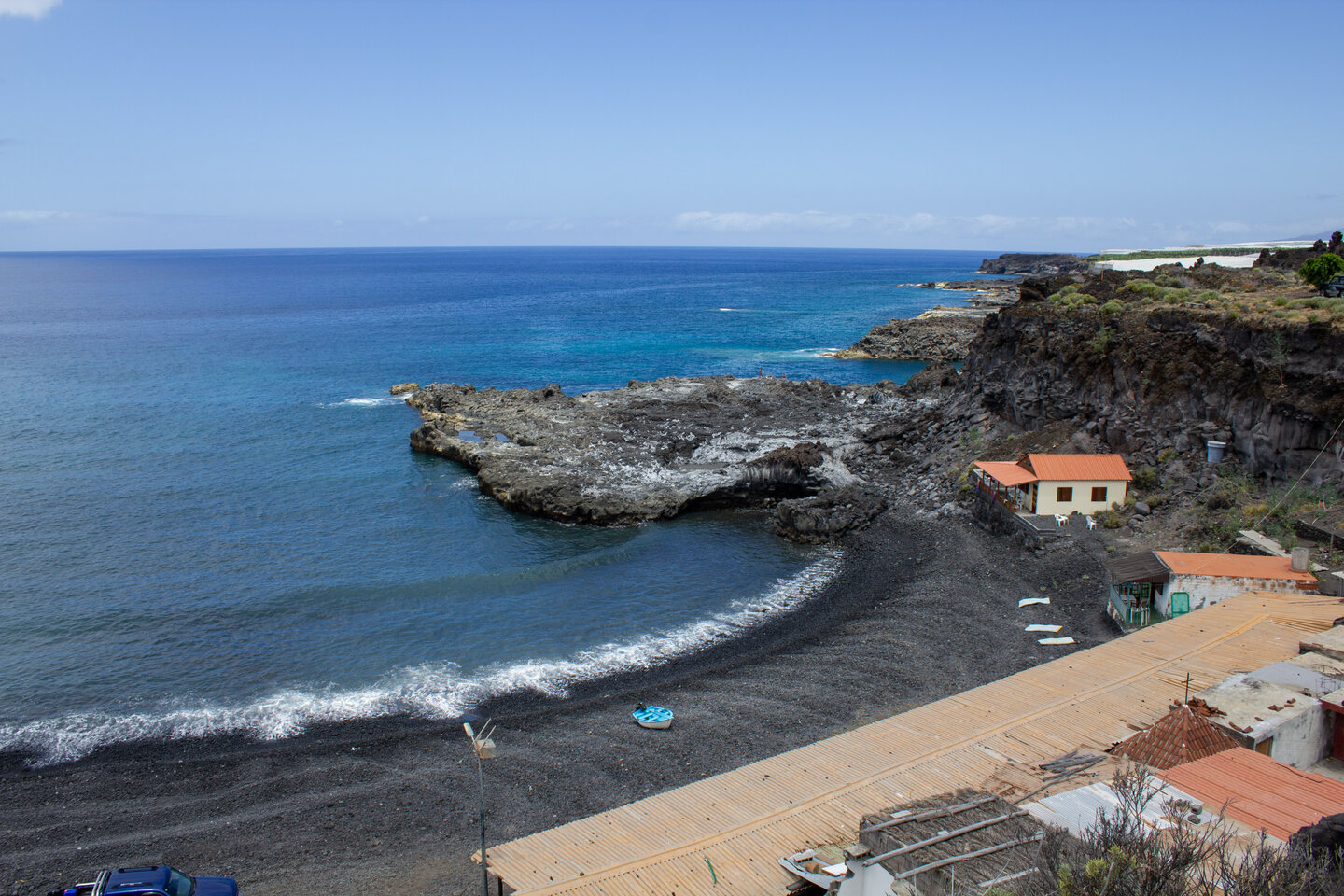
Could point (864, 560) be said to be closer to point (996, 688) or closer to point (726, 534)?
point (726, 534)

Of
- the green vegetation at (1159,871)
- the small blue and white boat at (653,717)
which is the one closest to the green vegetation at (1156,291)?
the small blue and white boat at (653,717)

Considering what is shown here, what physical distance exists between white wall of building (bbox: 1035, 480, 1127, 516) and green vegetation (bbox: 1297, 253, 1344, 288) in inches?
610

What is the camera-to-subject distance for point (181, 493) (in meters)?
42.2

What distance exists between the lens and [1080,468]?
33.3 meters

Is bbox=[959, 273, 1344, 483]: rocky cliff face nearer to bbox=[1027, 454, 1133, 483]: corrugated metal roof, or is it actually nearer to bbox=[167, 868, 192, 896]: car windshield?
bbox=[1027, 454, 1133, 483]: corrugated metal roof

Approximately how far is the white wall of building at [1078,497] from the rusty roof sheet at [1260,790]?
1965 cm

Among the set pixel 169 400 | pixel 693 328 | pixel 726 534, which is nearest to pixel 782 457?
pixel 726 534

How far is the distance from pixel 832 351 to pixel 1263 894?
282ft

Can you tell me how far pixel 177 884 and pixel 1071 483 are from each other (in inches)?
1274

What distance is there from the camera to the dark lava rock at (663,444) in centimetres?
3988

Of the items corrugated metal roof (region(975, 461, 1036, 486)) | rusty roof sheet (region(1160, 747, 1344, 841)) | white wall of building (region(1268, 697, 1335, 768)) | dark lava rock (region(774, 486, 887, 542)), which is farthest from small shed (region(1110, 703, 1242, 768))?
dark lava rock (region(774, 486, 887, 542))

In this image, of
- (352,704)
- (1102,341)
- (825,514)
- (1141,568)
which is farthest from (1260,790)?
(1102,341)

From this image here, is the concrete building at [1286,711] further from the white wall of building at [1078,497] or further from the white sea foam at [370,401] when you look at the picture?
the white sea foam at [370,401]

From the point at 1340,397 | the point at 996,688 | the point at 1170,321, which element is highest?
the point at 1170,321
